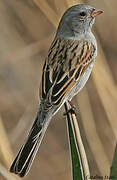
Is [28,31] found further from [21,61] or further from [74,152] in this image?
[74,152]

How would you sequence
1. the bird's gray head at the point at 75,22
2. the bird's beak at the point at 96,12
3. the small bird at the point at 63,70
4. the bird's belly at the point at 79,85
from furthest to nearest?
1. the bird's gray head at the point at 75,22
2. the bird's beak at the point at 96,12
3. the bird's belly at the point at 79,85
4. the small bird at the point at 63,70

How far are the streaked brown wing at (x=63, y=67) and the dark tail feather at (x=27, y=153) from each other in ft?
0.70

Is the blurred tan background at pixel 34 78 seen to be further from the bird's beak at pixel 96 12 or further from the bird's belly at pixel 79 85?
the bird's belly at pixel 79 85

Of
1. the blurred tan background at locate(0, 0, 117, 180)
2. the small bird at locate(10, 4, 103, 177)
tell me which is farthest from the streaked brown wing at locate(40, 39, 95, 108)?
the blurred tan background at locate(0, 0, 117, 180)

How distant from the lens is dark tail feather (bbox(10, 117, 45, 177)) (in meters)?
1.96

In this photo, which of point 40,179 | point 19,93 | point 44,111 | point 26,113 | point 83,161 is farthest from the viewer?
point 40,179

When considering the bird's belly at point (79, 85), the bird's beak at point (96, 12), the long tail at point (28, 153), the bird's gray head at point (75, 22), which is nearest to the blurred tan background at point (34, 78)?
the bird's gray head at point (75, 22)

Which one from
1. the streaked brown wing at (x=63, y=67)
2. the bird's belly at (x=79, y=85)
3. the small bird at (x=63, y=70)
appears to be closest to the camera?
the small bird at (x=63, y=70)

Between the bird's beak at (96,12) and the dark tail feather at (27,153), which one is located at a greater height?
the bird's beak at (96,12)

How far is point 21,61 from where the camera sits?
368cm

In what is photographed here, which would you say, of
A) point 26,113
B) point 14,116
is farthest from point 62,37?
point 14,116

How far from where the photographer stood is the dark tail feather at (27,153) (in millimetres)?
1958

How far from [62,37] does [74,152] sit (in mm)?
1482

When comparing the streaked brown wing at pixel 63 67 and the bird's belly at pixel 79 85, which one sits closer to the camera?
the streaked brown wing at pixel 63 67
